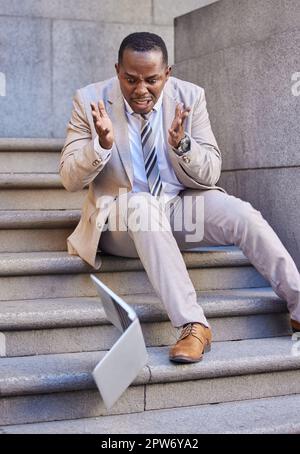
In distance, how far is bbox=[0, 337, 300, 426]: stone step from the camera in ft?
12.6

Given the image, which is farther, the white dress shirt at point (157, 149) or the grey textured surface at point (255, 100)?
the grey textured surface at point (255, 100)

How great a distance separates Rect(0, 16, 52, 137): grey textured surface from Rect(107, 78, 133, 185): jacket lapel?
2362mm

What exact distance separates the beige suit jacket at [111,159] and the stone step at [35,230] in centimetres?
30

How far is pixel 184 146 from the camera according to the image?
434 cm

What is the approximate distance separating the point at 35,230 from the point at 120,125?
0.83 m

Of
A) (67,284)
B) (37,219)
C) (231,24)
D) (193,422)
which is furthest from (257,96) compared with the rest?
(193,422)

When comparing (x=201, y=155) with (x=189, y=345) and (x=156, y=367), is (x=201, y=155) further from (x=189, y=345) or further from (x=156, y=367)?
(x=156, y=367)

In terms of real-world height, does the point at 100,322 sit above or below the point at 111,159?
below

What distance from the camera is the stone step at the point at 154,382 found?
383 centimetres

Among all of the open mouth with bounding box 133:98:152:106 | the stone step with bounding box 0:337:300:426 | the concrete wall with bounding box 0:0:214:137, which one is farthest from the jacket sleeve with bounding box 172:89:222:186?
the concrete wall with bounding box 0:0:214:137

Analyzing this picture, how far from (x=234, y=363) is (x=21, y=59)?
12.1ft

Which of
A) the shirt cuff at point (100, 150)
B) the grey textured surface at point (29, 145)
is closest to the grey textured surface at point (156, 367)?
the shirt cuff at point (100, 150)

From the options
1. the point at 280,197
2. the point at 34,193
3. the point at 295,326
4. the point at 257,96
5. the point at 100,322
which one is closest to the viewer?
the point at 100,322

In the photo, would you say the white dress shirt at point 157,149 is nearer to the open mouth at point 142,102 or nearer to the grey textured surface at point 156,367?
the open mouth at point 142,102
